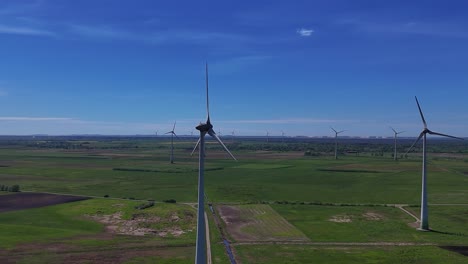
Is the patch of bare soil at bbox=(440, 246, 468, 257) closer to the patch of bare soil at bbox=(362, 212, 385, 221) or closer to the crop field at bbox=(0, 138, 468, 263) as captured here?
the crop field at bbox=(0, 138, 468, 263)

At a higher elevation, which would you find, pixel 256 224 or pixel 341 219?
pixel 341 219

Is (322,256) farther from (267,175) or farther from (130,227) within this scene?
(267,175)

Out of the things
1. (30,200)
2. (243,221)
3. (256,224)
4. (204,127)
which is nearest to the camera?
(204,127)

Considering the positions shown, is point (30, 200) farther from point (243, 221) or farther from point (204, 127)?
point (204, 127)

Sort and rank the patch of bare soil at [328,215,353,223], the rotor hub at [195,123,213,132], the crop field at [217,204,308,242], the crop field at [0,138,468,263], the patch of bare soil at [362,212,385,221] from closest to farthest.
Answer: the rotor hub at [195,123,213,132] → the crop field at [0,138,468,263] → the crop field at [217,204,308,242] → the patch of bare soil at [328,215,353,223] → the patch of bare soil at [362,212,385,221]

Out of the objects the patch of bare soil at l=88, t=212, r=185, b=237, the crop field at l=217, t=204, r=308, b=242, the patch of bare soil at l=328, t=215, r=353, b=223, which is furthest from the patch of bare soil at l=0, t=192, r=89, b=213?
the patch of bare soil at l=328, t=215, r=353, b=223

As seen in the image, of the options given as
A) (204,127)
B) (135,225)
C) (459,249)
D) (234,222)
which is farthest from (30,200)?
(459,249)
